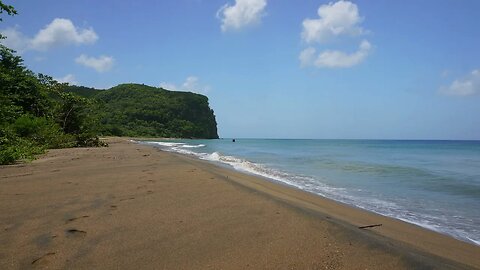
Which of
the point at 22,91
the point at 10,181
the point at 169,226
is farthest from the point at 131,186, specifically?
the point at 22,91

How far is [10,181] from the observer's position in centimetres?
779

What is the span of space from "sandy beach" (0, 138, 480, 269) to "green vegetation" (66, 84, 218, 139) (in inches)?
3670

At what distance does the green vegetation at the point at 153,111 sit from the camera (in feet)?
373

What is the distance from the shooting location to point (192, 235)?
13.7 ft

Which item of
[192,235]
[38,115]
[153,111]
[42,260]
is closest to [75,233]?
[42,260]

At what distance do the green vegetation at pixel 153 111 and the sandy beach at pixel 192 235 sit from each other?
93.2 m

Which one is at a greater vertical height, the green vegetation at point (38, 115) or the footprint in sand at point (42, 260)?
the green vegetation at point (38, 115)

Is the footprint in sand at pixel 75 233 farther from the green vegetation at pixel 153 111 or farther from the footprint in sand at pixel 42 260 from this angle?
the green vegetation at pixel 153 111

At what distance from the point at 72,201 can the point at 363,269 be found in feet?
15.8

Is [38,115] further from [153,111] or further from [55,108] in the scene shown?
[153,111]

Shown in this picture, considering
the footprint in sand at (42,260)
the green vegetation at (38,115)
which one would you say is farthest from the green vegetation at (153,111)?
the footprint in sand at (42,260)

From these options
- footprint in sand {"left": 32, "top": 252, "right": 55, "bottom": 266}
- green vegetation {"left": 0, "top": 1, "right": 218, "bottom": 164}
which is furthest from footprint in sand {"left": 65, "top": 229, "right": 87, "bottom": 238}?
green vegetation {"left": 0, "top": 1, "right": 218, "bottom": 164}

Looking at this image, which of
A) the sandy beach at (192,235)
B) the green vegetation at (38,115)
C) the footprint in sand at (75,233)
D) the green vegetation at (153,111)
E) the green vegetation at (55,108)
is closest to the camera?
the sandy beach at (192,235)

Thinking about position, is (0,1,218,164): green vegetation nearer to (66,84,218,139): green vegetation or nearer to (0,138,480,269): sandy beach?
(0,138,480,269): sandy beach
